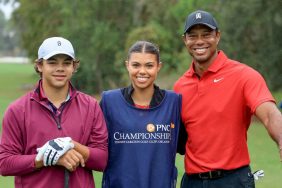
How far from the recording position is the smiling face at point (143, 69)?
4.44 meters

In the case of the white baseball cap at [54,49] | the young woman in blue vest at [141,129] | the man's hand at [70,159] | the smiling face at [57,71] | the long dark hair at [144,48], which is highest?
the long dark hair at [144,48]

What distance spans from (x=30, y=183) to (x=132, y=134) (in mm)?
840

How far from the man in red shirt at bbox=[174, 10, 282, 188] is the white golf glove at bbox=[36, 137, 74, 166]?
3.74 ft

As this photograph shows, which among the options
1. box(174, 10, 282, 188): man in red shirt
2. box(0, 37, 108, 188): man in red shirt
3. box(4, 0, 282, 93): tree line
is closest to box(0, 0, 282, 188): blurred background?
box(4, 0, 282, 93): tree line

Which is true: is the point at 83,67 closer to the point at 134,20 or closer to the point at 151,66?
the point at 134,20

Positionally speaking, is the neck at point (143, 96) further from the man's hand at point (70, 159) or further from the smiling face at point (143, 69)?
the man's hand at point (70, 159)

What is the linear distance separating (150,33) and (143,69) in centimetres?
2593

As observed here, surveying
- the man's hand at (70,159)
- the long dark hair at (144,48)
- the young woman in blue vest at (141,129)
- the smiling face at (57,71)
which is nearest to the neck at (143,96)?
the young woman in blue vest at (141,129)

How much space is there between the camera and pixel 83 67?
35.1 m

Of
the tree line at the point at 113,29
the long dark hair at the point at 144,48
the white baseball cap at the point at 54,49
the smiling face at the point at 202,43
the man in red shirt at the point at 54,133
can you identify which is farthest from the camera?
the tree line at the point at 113,29

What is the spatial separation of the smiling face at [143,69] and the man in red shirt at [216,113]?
362mm

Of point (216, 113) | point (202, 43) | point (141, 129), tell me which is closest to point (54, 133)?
point (141, 129)

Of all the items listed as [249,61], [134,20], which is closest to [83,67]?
[134,20]

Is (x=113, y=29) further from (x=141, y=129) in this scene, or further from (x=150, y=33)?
(x=141, y=129)
